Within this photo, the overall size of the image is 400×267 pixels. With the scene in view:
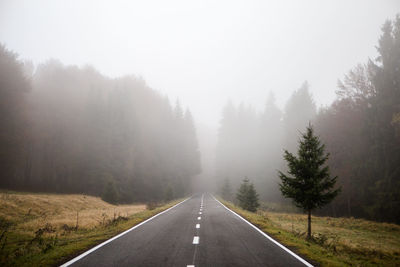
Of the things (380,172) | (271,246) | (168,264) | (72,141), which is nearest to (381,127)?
(380,172)

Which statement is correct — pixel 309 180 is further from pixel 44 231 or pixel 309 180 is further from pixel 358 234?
pixel 44 231

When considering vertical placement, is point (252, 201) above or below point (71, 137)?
below

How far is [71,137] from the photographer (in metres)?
36.0

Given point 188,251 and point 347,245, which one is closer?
point 188,251

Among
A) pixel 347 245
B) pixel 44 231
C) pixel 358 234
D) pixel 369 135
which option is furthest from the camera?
pixel 369 135

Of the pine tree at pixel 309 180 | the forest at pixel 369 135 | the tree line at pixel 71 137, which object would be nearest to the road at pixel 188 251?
the pine tree at pixel 309 180

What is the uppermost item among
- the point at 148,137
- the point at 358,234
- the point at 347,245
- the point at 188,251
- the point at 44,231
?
the point at 148,137

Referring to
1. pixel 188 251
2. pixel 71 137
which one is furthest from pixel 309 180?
pixel 71 137

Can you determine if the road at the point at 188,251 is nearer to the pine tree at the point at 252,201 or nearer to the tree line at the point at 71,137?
the pine tree at the point at 252,201

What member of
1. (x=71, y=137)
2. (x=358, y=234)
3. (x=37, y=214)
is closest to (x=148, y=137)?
(x=71, y=137)

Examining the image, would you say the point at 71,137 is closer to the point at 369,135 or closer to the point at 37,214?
the point at 37,214

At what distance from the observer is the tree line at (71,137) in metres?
27.6

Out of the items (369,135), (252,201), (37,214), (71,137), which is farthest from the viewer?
(71,137)

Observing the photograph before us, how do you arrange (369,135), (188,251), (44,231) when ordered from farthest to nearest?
(369,135), (44,231), (188,251)
